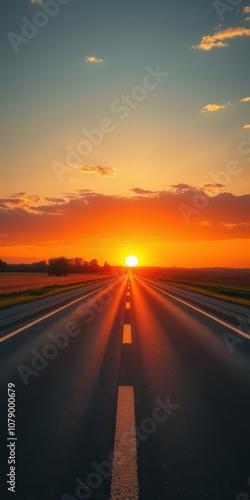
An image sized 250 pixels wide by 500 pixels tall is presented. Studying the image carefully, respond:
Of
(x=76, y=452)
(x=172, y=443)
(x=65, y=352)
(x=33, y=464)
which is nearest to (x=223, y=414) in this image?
(x=172, y=443)

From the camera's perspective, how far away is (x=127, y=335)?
11.6m

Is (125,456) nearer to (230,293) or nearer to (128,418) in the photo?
(128,418)

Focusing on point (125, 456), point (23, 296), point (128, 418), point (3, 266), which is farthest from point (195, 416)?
point (3, 266)

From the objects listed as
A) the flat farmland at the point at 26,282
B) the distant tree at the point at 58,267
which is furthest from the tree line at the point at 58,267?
the flat farmland at the point at 26,282

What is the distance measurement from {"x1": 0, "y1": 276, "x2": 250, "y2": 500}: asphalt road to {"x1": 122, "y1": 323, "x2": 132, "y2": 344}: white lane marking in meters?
0.46

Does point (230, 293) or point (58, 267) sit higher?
point (58, 267)

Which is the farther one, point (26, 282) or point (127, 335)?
point (26, 282)

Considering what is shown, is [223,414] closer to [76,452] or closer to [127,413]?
[127,413]

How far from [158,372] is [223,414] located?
2194 millimetres

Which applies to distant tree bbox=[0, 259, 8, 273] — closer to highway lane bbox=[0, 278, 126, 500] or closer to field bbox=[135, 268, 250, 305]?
field bbox=[135, 268, 250, 305]

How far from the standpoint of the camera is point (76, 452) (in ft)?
13.7

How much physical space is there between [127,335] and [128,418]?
6.41m

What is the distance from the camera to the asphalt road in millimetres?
3621

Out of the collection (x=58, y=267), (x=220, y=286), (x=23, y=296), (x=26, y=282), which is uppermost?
(x=58, y=267)
